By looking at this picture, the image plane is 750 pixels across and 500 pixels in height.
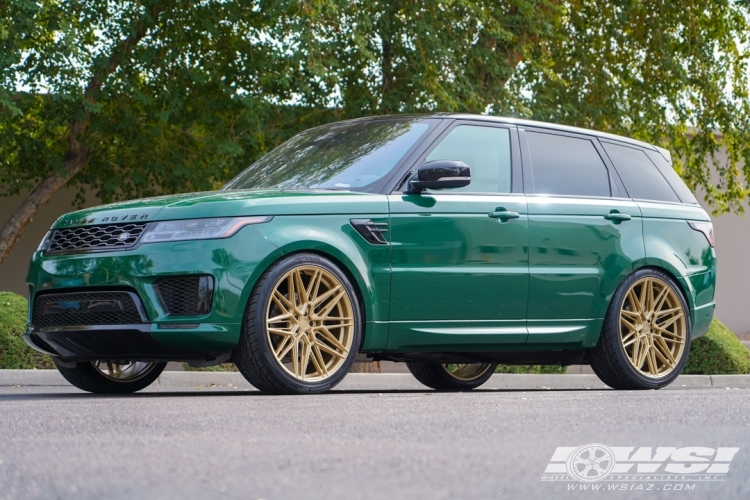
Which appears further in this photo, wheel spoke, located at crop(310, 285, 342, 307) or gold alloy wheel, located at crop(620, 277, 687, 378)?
gold alloy wheel, located at crop(620, 277, 687, 378)

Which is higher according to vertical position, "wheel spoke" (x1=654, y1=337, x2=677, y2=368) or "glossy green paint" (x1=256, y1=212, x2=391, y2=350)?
"glossy green paint" (x1=256, y1=212, x2=391, y2=350)

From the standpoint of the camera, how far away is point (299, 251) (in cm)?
708

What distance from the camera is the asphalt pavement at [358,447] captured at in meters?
3.65

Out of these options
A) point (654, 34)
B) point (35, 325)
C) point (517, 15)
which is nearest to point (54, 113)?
point (517, 15)

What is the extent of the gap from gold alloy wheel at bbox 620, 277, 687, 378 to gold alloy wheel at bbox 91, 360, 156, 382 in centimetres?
332

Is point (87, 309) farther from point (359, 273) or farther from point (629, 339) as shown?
point (629, 339)

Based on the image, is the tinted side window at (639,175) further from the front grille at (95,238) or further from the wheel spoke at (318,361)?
the front grille at (95,238)

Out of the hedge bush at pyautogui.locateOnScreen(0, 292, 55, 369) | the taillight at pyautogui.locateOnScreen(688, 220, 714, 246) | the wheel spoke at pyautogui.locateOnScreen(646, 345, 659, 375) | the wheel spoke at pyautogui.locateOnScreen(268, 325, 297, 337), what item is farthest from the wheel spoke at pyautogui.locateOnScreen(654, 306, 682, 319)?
the hedge bush at pyautogui.locateOnScreen(0, 292, 55, 369)

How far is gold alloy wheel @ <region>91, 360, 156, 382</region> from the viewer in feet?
27.3

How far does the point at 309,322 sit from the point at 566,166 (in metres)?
2.57

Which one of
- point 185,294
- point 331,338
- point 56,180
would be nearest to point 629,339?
point 331,338

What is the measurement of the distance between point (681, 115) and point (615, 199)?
1036 cm

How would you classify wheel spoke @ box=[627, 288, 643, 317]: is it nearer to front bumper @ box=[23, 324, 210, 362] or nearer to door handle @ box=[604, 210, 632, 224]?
door handle @ box=[604, 210, 632, 224]

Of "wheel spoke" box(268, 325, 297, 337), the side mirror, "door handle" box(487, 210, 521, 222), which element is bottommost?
"wheel spoke" box(268, 325, 297, 337)
